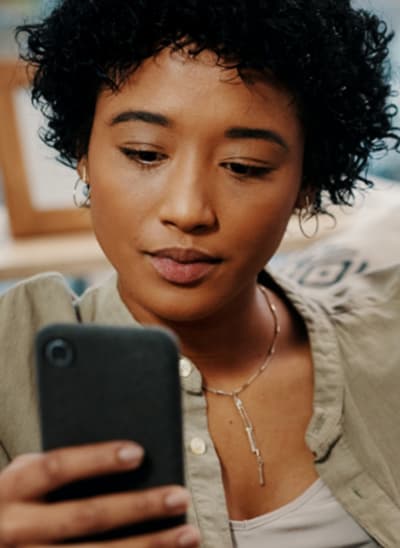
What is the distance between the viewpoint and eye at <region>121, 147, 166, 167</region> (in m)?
0.78

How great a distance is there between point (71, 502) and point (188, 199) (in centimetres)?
35

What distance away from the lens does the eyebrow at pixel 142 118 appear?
2.50 ft

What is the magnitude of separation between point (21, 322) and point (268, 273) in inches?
15.3

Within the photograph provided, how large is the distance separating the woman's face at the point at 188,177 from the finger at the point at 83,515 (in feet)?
1.07

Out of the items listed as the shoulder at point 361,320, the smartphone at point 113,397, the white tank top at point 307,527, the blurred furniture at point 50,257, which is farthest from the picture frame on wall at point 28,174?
the smartphone at point 113,397

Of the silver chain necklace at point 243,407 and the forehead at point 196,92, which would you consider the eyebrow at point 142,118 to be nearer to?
the forehead at point 196,92

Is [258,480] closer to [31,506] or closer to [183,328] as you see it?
[183,328]

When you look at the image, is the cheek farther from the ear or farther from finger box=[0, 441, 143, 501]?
finger box=[0, 441, 143, 501]

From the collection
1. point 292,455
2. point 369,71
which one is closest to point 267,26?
point 369,71

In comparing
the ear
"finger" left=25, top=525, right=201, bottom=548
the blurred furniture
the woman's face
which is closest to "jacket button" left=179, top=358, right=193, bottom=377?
the woman's face

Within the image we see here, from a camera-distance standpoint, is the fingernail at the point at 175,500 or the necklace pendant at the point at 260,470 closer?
the fingernail at the point at 175,500

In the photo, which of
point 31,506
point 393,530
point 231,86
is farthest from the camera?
point 393,530

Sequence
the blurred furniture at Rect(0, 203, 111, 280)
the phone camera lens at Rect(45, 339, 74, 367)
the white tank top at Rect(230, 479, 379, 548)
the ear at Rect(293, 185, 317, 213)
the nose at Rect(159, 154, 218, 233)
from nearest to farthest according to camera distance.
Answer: the phone camera lens at Rect(45, 339, 74, 367) → the nose at Rect(159, 154, 218, 233) → the white tank top at Rect(230, 479, 379, 548) → the ear at Rect(293, 185, 317, 213) → the blurred furniture at Rect(0, 203, 111, 280)

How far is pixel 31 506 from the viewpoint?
0.50m
